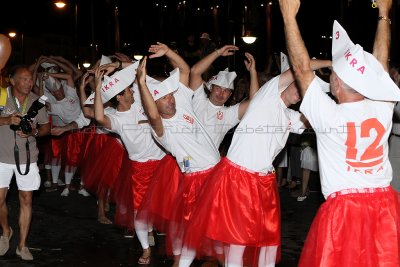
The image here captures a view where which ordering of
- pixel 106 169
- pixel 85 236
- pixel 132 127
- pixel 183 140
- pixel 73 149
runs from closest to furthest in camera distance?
1. pixel 183 140
2. pixel 132 127
3. pixel 85 236
4. pixel 106 169
5. pixel 73 149

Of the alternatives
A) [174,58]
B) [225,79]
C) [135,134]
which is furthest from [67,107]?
[174,58]

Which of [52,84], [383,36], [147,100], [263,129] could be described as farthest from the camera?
[52,84]

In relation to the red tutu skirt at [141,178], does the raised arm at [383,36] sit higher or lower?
higher

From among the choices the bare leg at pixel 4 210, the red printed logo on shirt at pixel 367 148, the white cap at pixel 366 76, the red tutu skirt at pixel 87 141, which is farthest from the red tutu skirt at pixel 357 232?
the red tutu skirt at pixel 87 141

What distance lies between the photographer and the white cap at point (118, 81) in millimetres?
6695

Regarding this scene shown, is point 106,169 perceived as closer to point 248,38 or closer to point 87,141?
point 87,141

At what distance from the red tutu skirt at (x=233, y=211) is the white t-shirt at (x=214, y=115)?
147cm

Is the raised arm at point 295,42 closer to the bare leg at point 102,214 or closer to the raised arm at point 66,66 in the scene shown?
the bare leg at point 102,214

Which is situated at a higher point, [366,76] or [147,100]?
[366,76]

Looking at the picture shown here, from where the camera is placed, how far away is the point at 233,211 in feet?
17.5

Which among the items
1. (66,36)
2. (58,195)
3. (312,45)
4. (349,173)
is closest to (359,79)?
(349,173)

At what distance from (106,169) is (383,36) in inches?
220

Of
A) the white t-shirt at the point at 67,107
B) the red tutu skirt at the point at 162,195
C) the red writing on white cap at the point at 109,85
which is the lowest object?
the red tutu skirt at the point at 162,195

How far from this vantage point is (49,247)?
7.75 m
